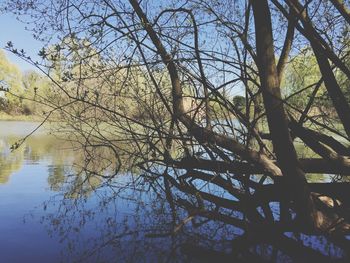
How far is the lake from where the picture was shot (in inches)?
189

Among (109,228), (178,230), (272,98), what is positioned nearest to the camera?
(272,98)

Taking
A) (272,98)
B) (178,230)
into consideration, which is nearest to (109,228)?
(178,230)

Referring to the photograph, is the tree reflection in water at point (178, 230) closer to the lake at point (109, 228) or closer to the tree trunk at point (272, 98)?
the lake at point (109, 228)

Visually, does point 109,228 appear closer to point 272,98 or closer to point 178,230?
point 178,230

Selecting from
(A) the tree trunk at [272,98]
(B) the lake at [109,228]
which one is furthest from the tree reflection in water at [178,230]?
(A) the tree trunk at [272,98]

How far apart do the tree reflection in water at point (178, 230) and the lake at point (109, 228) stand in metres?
0.01

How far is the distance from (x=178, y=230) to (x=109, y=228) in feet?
2.94

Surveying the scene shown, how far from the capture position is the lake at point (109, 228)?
4801mm

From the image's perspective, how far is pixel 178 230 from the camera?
559cm

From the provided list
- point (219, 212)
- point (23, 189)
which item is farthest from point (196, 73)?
point (23, 189)

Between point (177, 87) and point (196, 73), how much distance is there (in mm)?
435

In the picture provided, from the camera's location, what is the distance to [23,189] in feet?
27.4

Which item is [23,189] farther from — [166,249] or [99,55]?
[166,249]

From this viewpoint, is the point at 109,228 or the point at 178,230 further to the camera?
the point at 109,228
